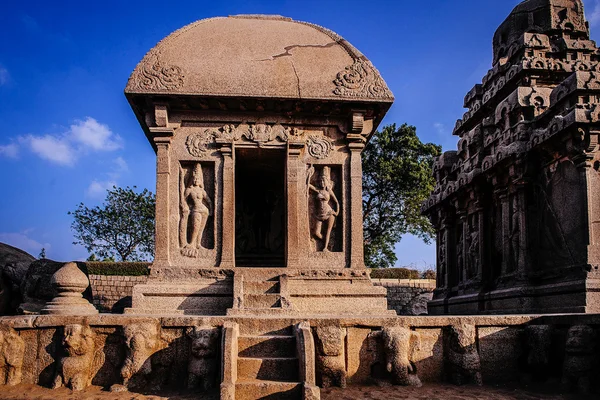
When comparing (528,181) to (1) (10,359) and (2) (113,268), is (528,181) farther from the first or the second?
(2) (113,268)

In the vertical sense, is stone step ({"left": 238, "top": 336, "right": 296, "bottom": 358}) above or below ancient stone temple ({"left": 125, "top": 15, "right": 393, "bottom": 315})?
below

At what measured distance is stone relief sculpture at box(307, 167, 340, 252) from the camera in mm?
10962

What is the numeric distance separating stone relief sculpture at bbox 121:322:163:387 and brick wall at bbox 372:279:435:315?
1710 cm

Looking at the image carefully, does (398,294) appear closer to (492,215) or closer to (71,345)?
(492,215)

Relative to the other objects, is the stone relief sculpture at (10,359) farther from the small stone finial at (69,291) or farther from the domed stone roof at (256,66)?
the domed stone roof at (256,66)

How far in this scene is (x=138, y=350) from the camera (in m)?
6.82

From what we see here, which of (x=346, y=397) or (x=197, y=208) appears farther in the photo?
(x=197, y=208)

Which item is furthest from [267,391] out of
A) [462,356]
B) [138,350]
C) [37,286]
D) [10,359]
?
[37,286]

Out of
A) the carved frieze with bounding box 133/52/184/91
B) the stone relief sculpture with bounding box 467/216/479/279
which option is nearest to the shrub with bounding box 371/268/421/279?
the stone relief sculpture with bounding box 467/216/479/279

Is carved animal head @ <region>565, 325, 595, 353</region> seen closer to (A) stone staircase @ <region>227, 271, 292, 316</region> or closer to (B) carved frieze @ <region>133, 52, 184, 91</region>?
(A) stone staircase @ <region>227, 271, 292, 316</region>

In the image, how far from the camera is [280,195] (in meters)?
14.8

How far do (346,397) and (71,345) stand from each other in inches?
124

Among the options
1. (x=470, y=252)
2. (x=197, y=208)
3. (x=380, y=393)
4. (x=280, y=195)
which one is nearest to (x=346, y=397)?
(x=380, y=393)

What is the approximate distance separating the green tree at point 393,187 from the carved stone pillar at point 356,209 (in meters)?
19.3
